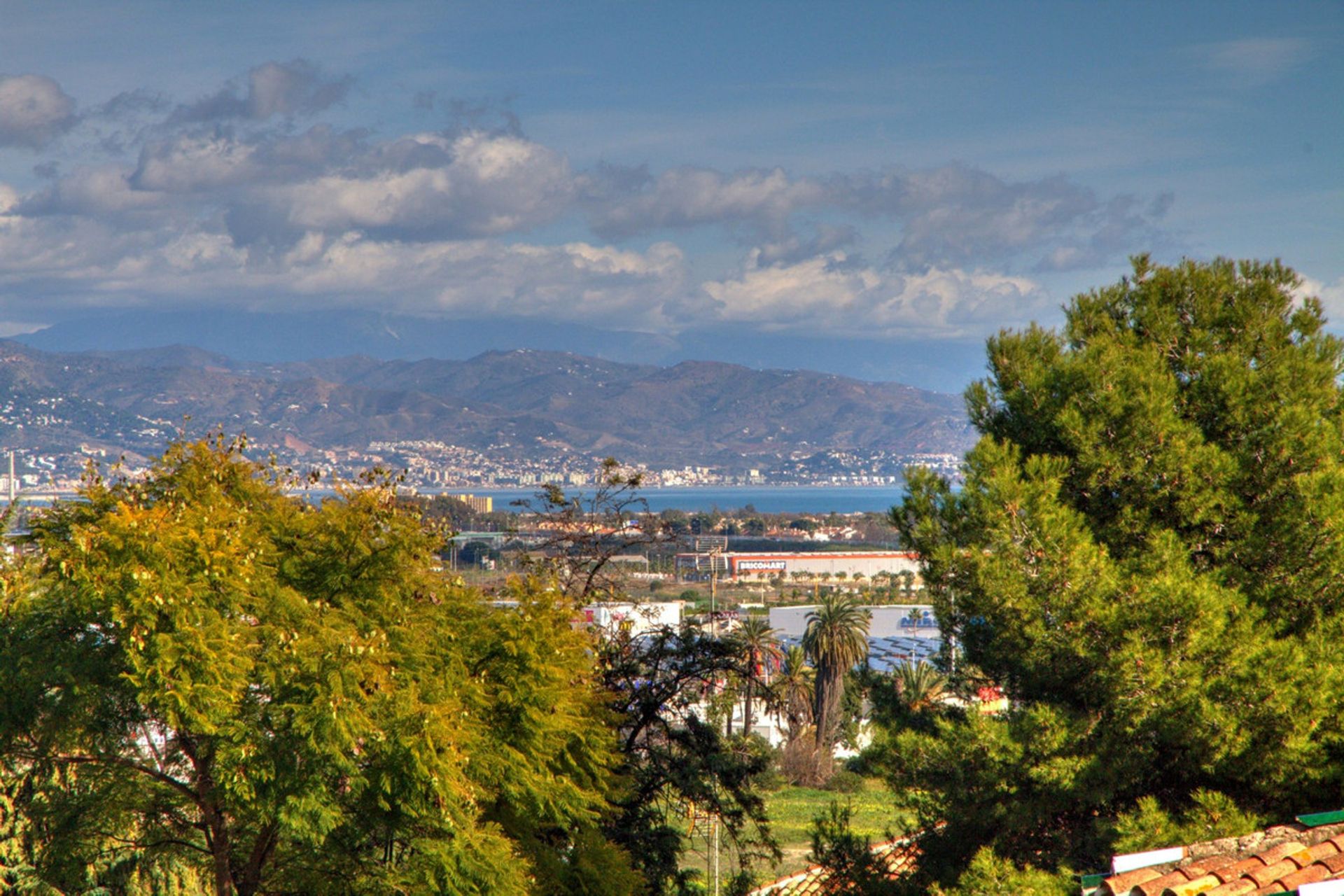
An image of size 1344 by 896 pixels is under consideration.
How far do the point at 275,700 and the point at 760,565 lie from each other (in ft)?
380

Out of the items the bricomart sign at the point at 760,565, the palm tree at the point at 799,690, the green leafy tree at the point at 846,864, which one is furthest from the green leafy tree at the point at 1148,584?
the bricomart sign at the point at 760,565

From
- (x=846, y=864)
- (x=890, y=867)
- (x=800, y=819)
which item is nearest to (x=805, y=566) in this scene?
(x=800, y=819)

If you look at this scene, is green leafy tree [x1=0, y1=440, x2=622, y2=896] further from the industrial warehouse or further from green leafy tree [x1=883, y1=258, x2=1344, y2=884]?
the industrial warehouse

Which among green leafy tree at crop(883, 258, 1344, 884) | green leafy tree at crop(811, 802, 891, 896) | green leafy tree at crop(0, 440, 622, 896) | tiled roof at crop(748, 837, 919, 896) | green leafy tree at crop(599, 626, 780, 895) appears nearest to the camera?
green leafy tree at crop(0, 440, 622, 896)

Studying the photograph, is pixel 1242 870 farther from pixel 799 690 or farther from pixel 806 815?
pixel 799 690

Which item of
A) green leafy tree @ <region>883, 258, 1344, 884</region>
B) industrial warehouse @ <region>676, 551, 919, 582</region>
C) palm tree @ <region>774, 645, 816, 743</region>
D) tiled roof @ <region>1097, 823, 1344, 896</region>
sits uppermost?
industrial warehouse @ <region>676, 551, 919, 582</region>

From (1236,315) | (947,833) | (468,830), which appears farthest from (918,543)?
(468,830)

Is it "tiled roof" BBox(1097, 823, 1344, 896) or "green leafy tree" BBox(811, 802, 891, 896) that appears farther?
"green leafy tree" BBox(811, 802, 891, 896)

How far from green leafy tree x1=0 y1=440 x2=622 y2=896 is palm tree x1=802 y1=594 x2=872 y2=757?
3208 cm

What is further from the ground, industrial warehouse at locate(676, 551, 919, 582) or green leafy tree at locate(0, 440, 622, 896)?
industrial warehouse at locate(676, 551, 919, 582)

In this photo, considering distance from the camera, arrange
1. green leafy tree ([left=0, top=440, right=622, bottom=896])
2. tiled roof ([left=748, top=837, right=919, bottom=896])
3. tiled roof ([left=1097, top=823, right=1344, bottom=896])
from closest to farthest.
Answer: tiled roof ([left=1097, top=823, right=1344, bottom=896])
green leafy tree ([left=0, top=440, right=622, bottom=896])
tiled roof ([left=748, top=837, right=919, bottom=896])

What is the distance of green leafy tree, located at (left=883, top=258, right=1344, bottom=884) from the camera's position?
33.4 feet

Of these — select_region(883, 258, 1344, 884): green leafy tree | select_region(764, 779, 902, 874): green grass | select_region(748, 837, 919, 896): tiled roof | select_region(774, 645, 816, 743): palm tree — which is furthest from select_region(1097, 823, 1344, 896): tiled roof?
select_region(774, 645, 816, 743): palm tree

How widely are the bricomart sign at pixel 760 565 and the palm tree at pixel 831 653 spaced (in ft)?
256
